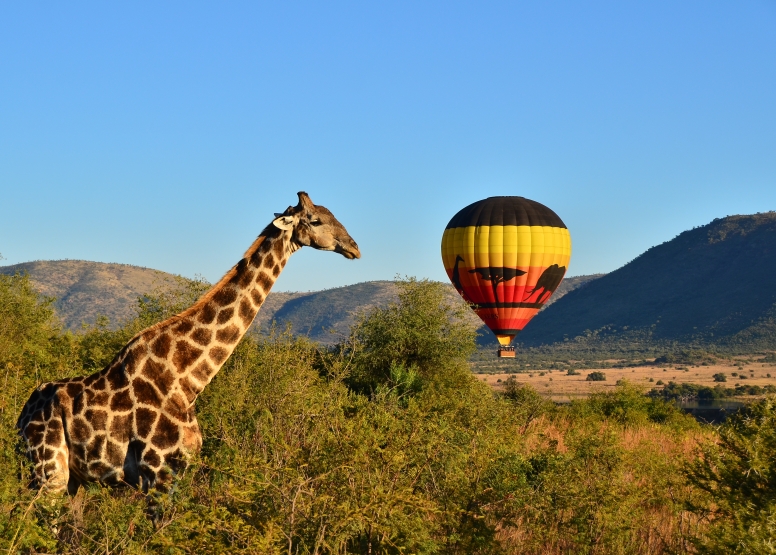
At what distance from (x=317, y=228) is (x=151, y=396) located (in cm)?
243

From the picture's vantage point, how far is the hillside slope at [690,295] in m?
144

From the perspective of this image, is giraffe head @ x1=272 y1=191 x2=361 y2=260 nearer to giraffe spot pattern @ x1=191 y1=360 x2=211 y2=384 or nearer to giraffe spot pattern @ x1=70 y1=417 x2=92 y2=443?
giraffe spot pattern @ x1=191 y1=360 x2=211 y2=384

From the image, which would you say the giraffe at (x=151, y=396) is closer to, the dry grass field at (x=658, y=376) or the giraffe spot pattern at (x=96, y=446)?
the giraffe spot pattern at (x=96, y=446)

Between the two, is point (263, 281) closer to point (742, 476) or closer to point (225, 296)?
point (225, 296)

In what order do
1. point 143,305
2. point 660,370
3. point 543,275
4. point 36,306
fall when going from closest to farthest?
point 143,305 → point 36,306 → point 543,275 → point 660,370

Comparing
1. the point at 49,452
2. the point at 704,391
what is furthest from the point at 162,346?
the point at 704,391

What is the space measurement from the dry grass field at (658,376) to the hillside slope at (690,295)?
20.4 meters

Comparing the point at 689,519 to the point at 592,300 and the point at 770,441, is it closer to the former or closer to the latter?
the point at 770,441

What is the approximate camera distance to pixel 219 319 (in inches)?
382

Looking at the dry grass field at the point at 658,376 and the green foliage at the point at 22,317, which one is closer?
the green foliage at the point at 22,317

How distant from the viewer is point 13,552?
672 centimetres

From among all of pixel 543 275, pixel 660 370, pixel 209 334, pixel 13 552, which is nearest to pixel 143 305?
pixel 209 334

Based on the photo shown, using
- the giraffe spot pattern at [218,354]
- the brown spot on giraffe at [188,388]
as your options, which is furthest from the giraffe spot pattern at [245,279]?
the brown spot on giraffe at [188,388]

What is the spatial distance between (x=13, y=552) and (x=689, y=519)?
26.8 ft
